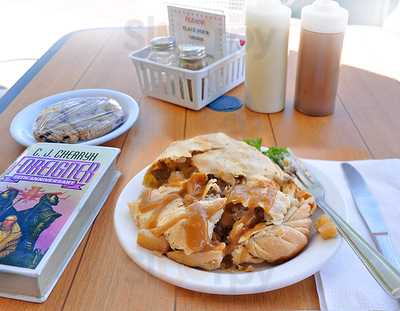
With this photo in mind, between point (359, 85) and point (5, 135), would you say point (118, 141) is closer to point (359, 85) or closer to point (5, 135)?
point (5, 135)

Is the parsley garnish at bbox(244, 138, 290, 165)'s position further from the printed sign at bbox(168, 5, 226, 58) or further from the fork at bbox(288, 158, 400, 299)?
the printed sign at bbox(168, 5, 226, 58)

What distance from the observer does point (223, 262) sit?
0.50m

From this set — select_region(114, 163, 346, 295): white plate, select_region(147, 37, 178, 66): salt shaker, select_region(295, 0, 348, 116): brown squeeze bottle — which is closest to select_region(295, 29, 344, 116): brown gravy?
select_region(295, 0, 348, 116): brown squeeze bottle

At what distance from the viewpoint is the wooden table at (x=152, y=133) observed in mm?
480

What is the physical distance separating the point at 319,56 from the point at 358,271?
1.54 feet

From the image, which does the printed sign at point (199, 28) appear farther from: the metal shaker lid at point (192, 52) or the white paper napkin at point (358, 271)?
the white paper napkin at point (358, 271)

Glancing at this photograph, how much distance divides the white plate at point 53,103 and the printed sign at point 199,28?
0.71 feet

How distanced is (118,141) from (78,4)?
8.56 feet

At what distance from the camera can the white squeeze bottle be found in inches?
31.9

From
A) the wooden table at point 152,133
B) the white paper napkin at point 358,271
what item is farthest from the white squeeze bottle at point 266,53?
the white paper napkin at point 358,271

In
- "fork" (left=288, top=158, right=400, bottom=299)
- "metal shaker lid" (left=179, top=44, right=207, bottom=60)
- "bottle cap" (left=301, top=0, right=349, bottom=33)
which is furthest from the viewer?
"metal shaker lid" (left=179, top=44, right=207, bottom=60)

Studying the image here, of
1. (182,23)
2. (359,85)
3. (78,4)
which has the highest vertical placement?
(182,23)

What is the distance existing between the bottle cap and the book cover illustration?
0.48 m

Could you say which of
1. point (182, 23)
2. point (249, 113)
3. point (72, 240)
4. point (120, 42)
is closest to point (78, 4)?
point (120, 42)
